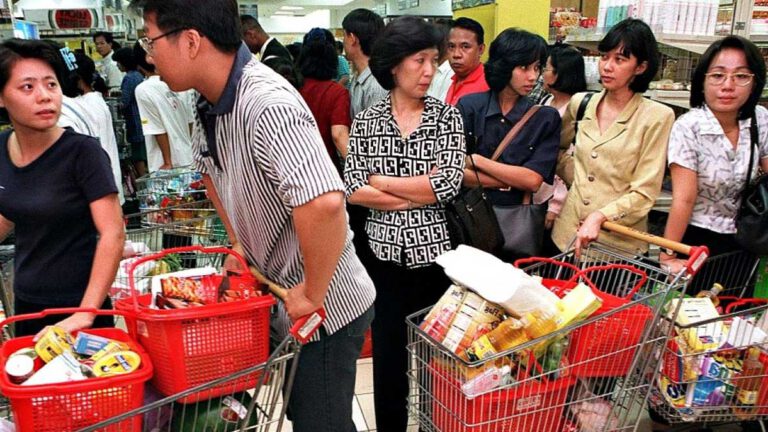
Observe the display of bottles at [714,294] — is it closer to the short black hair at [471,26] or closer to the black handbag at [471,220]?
the black handbag at [471,220]

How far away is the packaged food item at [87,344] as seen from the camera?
4.75 feet

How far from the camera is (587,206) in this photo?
2617mm

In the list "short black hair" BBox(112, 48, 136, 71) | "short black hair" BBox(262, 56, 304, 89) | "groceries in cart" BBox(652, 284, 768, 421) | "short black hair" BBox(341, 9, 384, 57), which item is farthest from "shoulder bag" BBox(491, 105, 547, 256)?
"short black hair" BBox(112, 48, 136, 71)

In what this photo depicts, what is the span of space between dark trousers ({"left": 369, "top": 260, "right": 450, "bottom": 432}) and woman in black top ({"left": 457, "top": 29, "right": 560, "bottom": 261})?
463mm

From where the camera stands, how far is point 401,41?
2338mm

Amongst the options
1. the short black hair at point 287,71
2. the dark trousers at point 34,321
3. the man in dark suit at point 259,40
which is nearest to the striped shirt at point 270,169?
the dark trousers at point 34,321

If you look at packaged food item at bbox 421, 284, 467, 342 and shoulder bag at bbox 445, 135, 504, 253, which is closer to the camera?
packaged food item at bbox 421, 284, 467, 342

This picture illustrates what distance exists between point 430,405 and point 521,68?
1.60 m

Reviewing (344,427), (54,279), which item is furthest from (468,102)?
(54,279)

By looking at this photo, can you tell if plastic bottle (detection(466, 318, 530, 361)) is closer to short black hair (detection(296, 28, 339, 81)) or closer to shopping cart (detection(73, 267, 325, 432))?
shopping cart (detection(73, 267, 325, 432))

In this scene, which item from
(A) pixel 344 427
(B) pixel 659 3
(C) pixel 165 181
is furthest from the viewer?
(C) pixel 165 181

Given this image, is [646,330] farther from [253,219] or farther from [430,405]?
[253,219]

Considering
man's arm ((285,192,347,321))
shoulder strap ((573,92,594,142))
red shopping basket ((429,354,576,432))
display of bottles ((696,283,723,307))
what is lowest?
red shopping basket ((429,354,576,432))

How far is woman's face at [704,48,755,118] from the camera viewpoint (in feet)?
7.93
